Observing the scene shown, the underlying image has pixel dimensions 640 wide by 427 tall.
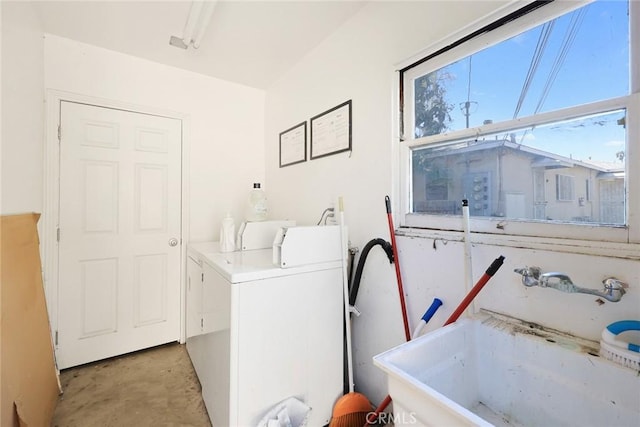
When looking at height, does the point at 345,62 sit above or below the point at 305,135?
above

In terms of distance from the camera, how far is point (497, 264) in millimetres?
937

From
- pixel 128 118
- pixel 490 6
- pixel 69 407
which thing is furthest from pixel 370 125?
pixel 69 407

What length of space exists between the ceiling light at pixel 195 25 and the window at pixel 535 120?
4.23 feet

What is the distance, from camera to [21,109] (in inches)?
55.9

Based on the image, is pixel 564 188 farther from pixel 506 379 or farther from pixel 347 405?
pixel 347 405

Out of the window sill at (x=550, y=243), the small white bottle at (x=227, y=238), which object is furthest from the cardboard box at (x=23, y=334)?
the window sill at (x=550, y=243)

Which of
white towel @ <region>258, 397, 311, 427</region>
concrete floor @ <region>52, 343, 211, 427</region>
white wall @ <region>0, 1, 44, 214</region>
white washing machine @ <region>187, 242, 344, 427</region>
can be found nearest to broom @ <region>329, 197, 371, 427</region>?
white washing machine @ <region>187, 242, 344, 427</region>

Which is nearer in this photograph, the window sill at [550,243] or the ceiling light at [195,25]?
the window sill at [550,243]

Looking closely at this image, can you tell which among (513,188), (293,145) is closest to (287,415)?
(513,188)

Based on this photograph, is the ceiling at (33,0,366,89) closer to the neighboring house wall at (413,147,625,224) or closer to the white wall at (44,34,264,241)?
the white wall at (44,34,264,241)

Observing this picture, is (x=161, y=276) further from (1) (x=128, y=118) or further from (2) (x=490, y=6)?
(2) (x=490, y=6)

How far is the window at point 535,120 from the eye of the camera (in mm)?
873

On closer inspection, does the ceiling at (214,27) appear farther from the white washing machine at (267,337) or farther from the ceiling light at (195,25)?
the white washing machine at (267,337)

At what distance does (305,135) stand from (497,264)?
1668 mm
